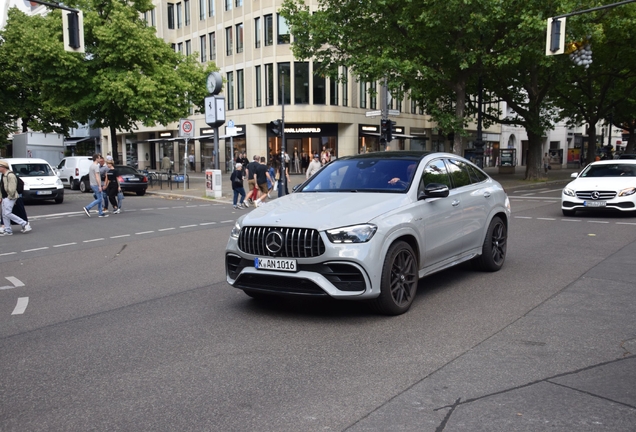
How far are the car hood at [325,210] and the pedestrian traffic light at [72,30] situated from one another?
35.3 feet

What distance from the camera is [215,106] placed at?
25500 mm

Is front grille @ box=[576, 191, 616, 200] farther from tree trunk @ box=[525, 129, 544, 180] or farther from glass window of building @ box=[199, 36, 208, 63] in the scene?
glass window of building @ box=[199, 36, 208, 63]

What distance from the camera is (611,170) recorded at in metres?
16.9

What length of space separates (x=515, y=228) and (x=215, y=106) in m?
14.9

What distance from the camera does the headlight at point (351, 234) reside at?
19.7 feet

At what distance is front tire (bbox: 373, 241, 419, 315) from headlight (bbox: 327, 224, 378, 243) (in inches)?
13.3

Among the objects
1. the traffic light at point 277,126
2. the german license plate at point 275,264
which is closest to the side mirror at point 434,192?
the german license plate at point 275,264

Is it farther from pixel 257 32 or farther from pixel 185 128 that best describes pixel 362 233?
pixel 257 32

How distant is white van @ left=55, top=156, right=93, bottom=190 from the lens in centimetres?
3172

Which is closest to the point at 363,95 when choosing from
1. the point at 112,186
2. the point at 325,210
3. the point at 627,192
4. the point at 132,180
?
the point at 132,180

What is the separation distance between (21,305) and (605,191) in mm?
13394

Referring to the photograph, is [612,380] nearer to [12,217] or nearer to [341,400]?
[341,400]

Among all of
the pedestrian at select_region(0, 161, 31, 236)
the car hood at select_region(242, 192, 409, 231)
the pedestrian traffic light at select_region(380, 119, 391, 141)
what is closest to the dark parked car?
the pedestrian traffic light at select_region(380, 119, 391, 141)

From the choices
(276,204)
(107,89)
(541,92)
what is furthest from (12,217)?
(541,92)
